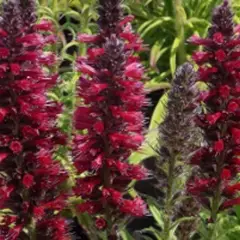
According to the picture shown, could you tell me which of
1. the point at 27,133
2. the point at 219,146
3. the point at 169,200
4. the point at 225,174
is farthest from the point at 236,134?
the point at 27,133

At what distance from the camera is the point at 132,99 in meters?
2.29

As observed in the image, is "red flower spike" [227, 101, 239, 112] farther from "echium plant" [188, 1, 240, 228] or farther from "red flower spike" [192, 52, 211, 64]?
"red flower spike" [192, 52, 211, 64]

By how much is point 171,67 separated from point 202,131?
289cm

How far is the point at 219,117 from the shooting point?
2527 millimetres

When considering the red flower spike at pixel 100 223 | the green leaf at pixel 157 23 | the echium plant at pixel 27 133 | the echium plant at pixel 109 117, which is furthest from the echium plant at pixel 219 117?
the green leaf at pixel 157 23

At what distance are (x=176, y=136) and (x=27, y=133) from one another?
2.18ft

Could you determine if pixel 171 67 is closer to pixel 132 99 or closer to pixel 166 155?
pixel 166 155

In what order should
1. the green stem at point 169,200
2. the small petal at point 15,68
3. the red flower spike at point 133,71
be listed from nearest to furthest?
the small petal at point 15,68, the red flower spike at point 133,71, the green stem at point 169,200

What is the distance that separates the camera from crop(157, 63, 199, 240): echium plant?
254 centimetres

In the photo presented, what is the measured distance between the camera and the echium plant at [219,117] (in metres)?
2.49

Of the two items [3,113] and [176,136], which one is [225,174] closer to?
[176,136]

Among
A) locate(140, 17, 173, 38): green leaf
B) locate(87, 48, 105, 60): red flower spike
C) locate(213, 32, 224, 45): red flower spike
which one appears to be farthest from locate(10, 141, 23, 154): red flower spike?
locate(140, 17, 173, 38): green leaf

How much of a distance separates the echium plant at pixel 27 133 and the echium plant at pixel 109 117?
0.37 ft

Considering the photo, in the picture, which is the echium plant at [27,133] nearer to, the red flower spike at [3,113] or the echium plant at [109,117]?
the red flower spike at [3,113]
